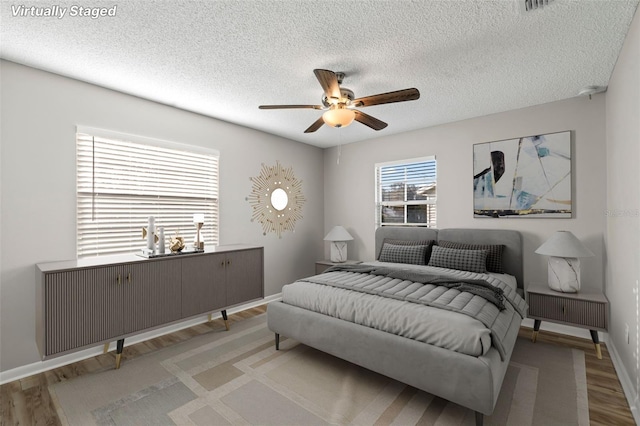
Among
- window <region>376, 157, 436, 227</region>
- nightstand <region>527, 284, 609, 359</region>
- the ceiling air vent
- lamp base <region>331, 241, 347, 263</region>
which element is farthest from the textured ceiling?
lamp base <region>331, 241, 347, 263</region>

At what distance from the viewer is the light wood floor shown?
6.39ft

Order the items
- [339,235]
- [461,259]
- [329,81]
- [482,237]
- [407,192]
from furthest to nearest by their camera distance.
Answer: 1. [339,235]
2. [407,192]
3. [482,237]
4. [461,259]
5. [329,81]

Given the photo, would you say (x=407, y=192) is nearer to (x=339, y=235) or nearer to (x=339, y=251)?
(x=339, y=235)

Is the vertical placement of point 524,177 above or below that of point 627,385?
above

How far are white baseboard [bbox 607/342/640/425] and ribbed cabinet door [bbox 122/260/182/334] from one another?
3569 mm

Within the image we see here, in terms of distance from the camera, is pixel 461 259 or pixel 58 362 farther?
pixel 461 259

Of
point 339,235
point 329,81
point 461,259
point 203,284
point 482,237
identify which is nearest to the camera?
point 329,81

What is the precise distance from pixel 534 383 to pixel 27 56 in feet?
15.3

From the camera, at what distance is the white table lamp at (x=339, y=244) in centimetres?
470

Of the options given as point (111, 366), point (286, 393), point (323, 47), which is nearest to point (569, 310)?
point (286, 393)

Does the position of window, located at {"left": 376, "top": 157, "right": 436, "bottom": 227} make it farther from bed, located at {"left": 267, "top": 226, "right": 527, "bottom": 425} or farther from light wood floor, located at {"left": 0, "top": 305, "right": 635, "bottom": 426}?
light wood floor, located at {"left": 0, "top": 305, "right": 635, "bottom": 426}

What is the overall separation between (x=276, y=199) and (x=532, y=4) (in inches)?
143

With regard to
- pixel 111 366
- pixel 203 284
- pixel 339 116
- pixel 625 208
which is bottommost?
pixel 111 366

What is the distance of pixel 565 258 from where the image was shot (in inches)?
117
